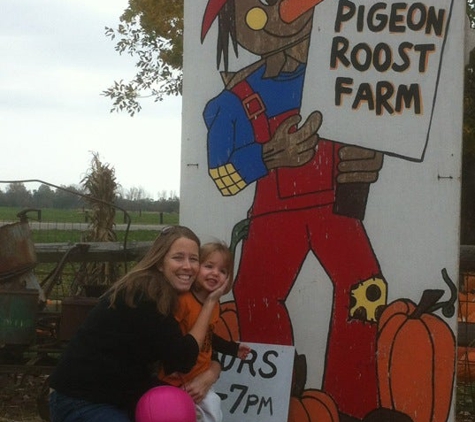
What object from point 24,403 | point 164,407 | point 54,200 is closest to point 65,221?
point 54,200

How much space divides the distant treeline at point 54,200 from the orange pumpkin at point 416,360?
4.17 meters

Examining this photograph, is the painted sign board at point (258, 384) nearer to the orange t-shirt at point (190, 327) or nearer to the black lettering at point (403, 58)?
the orange t-shirt at point (190, 327)

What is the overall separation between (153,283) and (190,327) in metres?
0.40

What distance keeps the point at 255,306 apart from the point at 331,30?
62.8 inches

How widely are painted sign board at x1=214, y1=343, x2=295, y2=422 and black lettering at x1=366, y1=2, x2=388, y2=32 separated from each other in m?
1.82

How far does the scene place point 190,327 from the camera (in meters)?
4.69

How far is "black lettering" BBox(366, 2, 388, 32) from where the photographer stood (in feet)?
16.6

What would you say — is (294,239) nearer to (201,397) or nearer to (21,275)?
(201,397)

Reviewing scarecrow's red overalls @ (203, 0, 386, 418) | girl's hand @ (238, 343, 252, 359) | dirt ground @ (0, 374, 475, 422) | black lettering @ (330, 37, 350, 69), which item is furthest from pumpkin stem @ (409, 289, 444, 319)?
dirt ground @ (0, 374, 475, 422)

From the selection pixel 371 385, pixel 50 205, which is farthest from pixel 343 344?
pixel 50 205

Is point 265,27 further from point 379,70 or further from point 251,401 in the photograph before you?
point 251,401

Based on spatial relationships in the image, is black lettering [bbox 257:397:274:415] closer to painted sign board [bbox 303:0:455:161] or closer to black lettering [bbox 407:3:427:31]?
painted sign board [bbox 303:0:455:161]

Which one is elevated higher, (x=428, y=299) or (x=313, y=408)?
(x=428, y=299)

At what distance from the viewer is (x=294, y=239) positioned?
5160 millimetres
